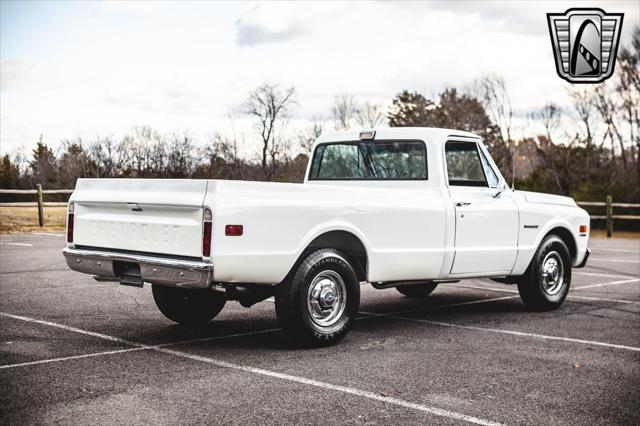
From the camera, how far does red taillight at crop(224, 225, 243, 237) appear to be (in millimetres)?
6133

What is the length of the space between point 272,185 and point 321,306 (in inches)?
45.6

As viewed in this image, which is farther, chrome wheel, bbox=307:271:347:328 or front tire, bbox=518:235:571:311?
front tire, bbox=518:235:571:311

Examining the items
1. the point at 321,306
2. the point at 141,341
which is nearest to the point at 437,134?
the point at 321,306

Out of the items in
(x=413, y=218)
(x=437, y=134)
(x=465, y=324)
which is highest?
(x=437, y=134)

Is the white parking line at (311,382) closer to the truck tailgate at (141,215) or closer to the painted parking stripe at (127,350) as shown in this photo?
the painted parking stripe at (127,350)

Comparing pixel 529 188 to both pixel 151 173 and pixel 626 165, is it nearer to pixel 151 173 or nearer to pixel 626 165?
pixel 626 165

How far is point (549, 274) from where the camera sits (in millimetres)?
9352

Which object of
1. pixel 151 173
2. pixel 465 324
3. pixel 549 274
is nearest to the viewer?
pixel 465 324

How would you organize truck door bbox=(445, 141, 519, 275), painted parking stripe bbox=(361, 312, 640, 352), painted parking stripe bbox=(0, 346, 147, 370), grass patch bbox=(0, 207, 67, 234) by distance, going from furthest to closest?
grass patch bbox=(0, 207, 67, 234) < truck door bbox=(445, 141, 519, 275) < painted parking stripe bbox=(361, 312, 640, 352) < painted parking stripe bbox=(0, 346, 147, 370)

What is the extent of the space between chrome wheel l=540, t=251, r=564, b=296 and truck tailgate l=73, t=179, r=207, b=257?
4680mm

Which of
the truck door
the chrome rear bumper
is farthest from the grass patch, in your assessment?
the truck door

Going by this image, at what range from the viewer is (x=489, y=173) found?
28.5ft

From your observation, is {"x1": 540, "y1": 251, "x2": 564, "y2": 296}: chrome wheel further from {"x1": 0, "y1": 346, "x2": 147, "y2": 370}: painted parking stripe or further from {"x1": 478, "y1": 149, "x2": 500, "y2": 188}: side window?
{"x1": 0, "y1": 346, "x2": 147, "y2": 370}: painted parking stripe

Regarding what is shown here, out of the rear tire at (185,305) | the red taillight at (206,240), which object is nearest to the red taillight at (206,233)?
the red taillight at (206,240)
